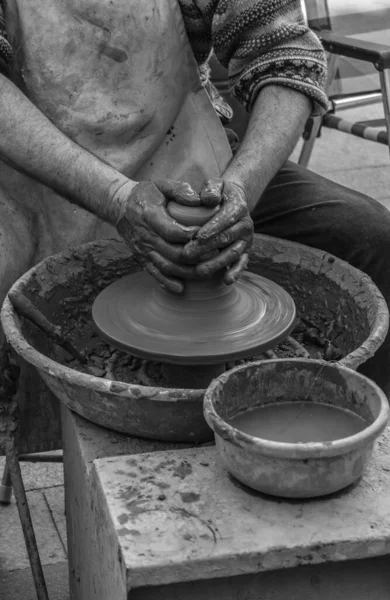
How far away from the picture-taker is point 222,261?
73.7 inches

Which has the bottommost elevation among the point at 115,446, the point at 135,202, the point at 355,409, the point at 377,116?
the point at 377,116

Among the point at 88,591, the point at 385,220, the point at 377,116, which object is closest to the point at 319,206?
the point at 385,220

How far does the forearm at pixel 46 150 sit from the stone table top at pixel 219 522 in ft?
2.28

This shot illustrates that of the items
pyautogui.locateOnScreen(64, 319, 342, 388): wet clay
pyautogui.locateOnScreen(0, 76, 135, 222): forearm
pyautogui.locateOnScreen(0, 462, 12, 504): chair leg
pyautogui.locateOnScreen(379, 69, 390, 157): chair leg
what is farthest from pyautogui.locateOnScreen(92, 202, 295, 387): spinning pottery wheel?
pyautogui.locateOnScreen(379, 69, 390, 157): chair leg

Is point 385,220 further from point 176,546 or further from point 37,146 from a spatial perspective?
point 176,546

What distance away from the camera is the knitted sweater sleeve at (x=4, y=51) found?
210 cm

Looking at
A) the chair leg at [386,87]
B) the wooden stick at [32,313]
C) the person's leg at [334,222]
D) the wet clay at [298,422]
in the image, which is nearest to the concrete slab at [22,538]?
the wooden stick at [32,313]

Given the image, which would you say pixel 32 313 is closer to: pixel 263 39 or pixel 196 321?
pixel 196 321

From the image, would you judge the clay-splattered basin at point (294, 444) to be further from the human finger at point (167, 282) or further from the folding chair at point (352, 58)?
the folding chair at point (352, 58)

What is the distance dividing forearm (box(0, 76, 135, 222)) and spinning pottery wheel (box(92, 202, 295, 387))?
8.7 inches

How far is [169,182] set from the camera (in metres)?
1.92

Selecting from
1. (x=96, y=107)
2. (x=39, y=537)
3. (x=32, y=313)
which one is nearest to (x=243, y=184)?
(x=96, y=107)

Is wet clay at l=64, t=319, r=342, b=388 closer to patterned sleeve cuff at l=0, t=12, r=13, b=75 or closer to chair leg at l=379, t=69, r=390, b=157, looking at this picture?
patterned sleeve cuff at l=0, t=12, r=13, b=75

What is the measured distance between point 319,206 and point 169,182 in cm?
63
